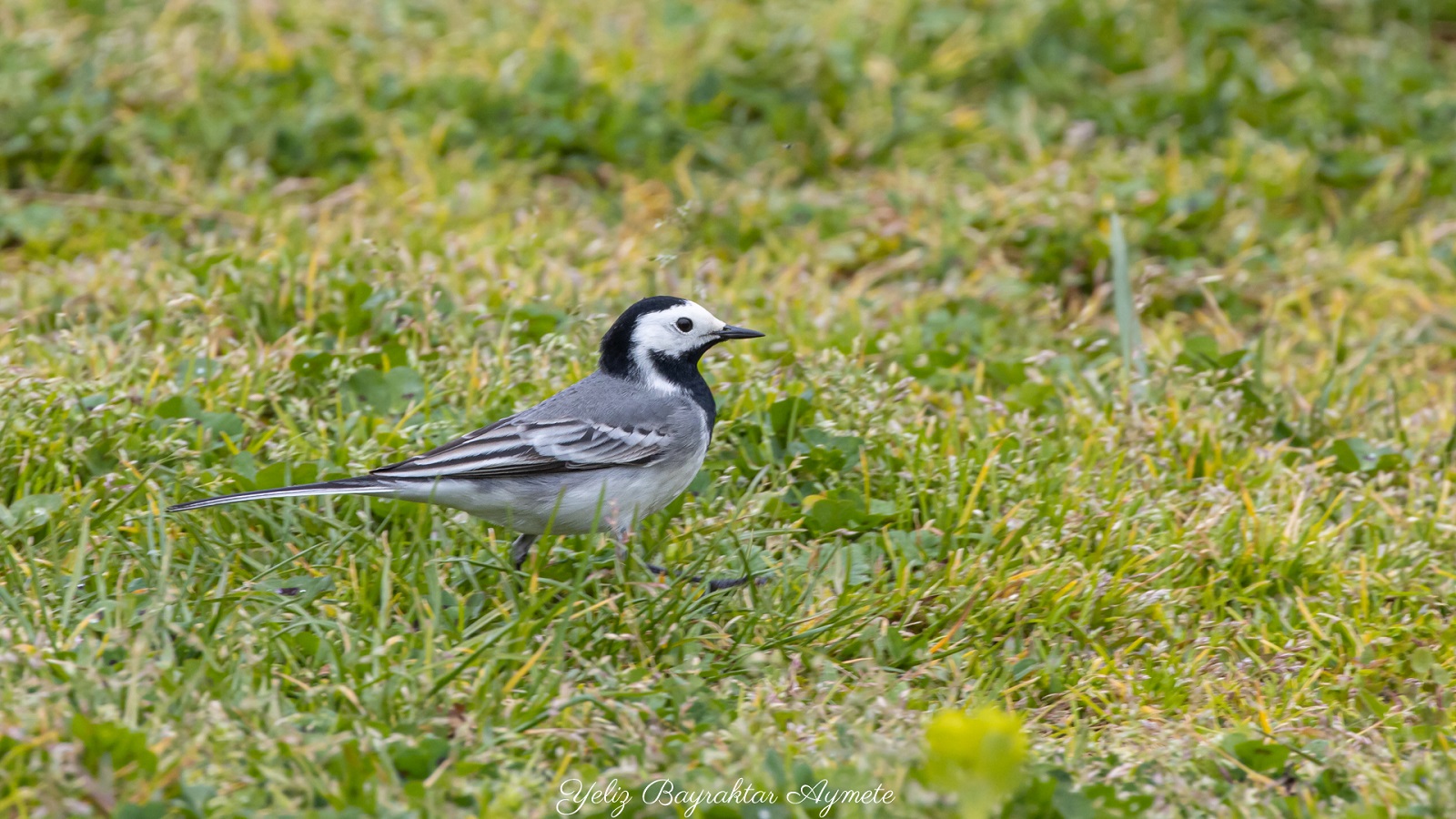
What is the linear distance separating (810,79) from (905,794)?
561 cm

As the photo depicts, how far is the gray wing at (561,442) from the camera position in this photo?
4461mm

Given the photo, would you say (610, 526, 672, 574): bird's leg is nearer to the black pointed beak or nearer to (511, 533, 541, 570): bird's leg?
(511, 533, 541, 570): bird's leg

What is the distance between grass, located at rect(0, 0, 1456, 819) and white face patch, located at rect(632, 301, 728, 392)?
472mm

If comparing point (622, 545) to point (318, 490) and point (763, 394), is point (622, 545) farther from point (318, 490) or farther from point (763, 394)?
point (763, 394)

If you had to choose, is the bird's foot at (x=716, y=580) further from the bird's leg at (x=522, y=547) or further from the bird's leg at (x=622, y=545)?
the bird's leg at (x=522, y=547)

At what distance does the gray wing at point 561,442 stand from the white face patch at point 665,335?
0.17 meters

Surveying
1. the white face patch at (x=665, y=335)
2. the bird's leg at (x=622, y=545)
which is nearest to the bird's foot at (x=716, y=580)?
the bird's leg at (x=622, y=545)

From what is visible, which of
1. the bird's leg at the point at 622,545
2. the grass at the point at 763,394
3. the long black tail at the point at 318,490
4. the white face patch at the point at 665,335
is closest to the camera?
the grass at the point at 763,394

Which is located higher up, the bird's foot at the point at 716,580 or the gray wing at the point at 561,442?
the gray wing at the point at 561,442

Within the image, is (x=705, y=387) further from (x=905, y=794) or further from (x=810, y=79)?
(x=810, y=79)

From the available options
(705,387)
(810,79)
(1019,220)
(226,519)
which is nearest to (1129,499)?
(705,387)

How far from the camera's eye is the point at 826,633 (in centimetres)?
434

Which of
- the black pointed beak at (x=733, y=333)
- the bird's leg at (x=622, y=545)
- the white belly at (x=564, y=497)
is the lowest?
the bird's leg at (x=622, y=545)

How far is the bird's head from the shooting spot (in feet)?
16.4
